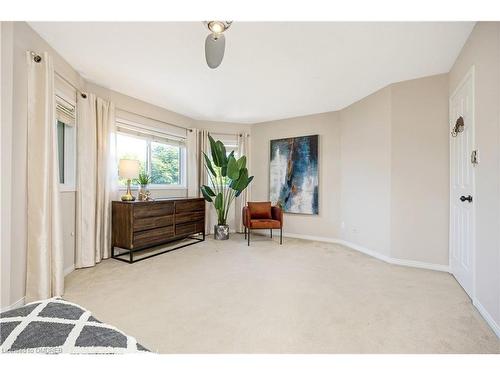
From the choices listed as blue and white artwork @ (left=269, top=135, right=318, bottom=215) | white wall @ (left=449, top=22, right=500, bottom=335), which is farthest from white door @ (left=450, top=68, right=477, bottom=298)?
blue and white artwork @ (left=269, top=135, right=318, bottom=215)

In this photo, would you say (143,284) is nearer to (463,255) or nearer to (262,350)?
(262,350)

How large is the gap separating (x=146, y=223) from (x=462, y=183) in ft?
12.1

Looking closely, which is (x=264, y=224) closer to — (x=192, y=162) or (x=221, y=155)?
(x=221, y=155)

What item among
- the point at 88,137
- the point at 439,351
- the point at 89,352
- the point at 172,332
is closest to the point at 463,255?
the point at 439,351

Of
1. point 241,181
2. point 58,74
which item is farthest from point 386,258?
point 58,74

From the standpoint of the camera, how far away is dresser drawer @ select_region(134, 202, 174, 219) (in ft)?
10.2

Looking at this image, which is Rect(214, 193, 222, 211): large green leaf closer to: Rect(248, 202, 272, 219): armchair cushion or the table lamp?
Rect(248, 202, 272, 219): armchair cushion

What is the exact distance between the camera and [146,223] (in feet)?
10.5

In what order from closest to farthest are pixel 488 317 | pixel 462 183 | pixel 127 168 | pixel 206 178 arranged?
1. pixel 488 317
2. pixel 462 183
3. pixel 127 168
4. pixel 206 178

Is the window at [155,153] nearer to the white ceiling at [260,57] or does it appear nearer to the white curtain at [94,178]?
the white curtain at [94,178]

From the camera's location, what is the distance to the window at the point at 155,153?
355cm

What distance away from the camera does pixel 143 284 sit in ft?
7.79

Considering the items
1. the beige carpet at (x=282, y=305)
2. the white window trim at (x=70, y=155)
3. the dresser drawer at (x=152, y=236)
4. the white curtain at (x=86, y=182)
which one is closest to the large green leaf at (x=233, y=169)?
the dresser drawer at (x=152, y=236)

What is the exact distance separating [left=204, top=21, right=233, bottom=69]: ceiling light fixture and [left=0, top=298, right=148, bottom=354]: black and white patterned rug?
1.52 meters
